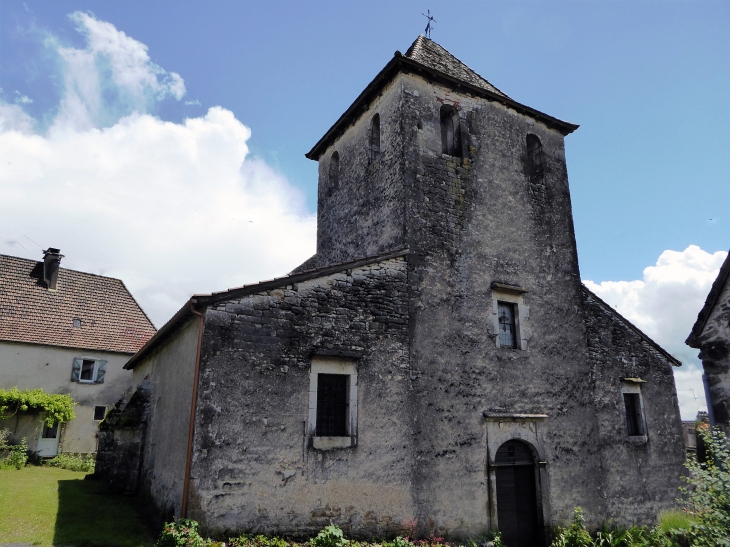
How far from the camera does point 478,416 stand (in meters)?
10.9

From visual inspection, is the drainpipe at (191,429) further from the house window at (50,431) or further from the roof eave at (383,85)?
the house window at (50,431)

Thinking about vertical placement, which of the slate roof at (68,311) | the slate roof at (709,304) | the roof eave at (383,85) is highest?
the roof eave at (383,85)

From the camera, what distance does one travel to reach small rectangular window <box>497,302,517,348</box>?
12031 millimetres

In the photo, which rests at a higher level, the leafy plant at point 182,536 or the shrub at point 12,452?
the shrub at point 12,452

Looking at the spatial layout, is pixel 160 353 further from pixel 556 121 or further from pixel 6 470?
pixel 556 121

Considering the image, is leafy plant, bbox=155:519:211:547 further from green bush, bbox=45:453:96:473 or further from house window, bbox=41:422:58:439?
house window, bbox=41:422:58:439

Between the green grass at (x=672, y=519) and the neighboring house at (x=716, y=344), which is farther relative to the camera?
the green grass at (x=672, y=519)

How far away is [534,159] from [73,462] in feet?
62.6

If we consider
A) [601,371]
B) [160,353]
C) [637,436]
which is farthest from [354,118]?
[637,436]

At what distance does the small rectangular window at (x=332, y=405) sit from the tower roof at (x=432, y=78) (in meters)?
7.54

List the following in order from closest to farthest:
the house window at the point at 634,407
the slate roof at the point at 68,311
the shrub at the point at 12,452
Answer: the house window at the point at 634,407 < the shrub at the point at 12,452 < the slate roof at the point at 68,311

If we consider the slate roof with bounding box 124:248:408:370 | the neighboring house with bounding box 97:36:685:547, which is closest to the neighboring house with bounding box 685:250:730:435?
the neighboring house with bounding box 97:36:685:547

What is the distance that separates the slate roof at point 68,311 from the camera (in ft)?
68.4

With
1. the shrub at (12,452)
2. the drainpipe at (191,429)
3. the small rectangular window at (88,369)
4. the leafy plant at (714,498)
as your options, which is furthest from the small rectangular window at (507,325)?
the small rectangular window at (88,369)
